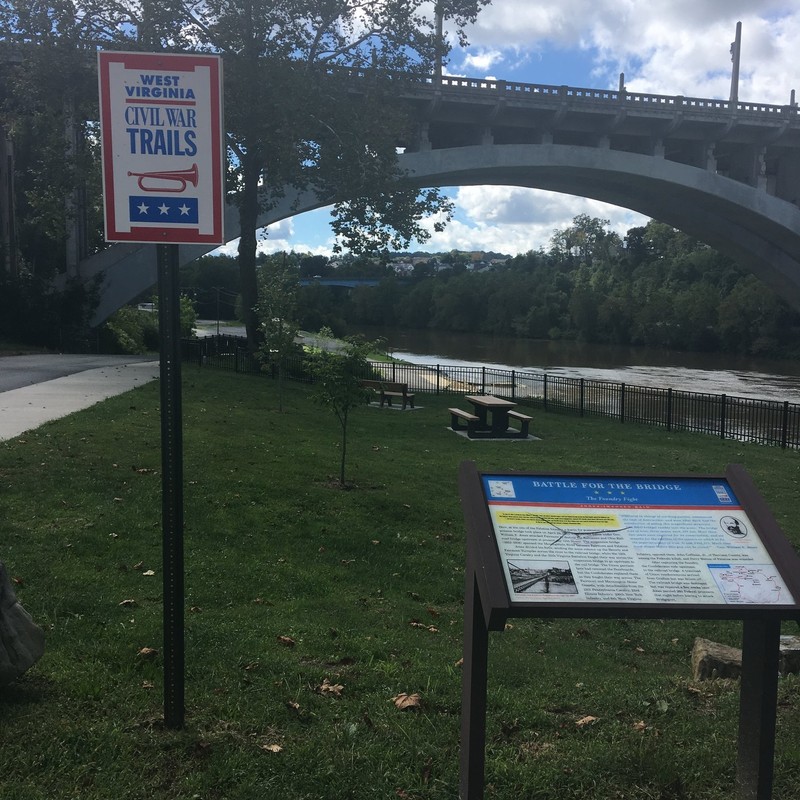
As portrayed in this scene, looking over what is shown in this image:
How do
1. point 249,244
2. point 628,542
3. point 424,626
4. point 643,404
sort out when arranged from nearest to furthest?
point 628,542, point 424,626, point 643,404, point 249,244

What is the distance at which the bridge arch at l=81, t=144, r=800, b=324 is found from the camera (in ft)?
98.7

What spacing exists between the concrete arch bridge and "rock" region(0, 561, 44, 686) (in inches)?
1001

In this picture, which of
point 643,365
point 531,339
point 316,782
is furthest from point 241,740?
point 531,339

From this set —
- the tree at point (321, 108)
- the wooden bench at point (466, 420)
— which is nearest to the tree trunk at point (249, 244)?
the tree at point (321, 108)

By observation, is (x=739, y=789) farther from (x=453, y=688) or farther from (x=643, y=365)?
(x=643, y=365)

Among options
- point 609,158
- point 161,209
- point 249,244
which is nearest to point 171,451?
point 161,209

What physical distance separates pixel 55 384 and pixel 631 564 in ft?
50.2

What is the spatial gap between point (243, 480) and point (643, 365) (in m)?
46.5

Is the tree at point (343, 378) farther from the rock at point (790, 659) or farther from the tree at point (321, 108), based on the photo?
the tree at point (321, 108)

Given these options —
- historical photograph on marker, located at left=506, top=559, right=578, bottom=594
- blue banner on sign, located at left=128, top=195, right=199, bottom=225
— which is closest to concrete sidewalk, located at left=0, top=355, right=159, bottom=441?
blue banner on sign, located at left=128, top=195, right=199, bottom=225

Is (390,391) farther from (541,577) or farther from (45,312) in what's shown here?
(541,577)

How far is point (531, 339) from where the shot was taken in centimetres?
8356

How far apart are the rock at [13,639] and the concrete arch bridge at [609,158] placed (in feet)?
83.4

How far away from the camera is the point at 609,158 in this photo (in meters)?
35.5
